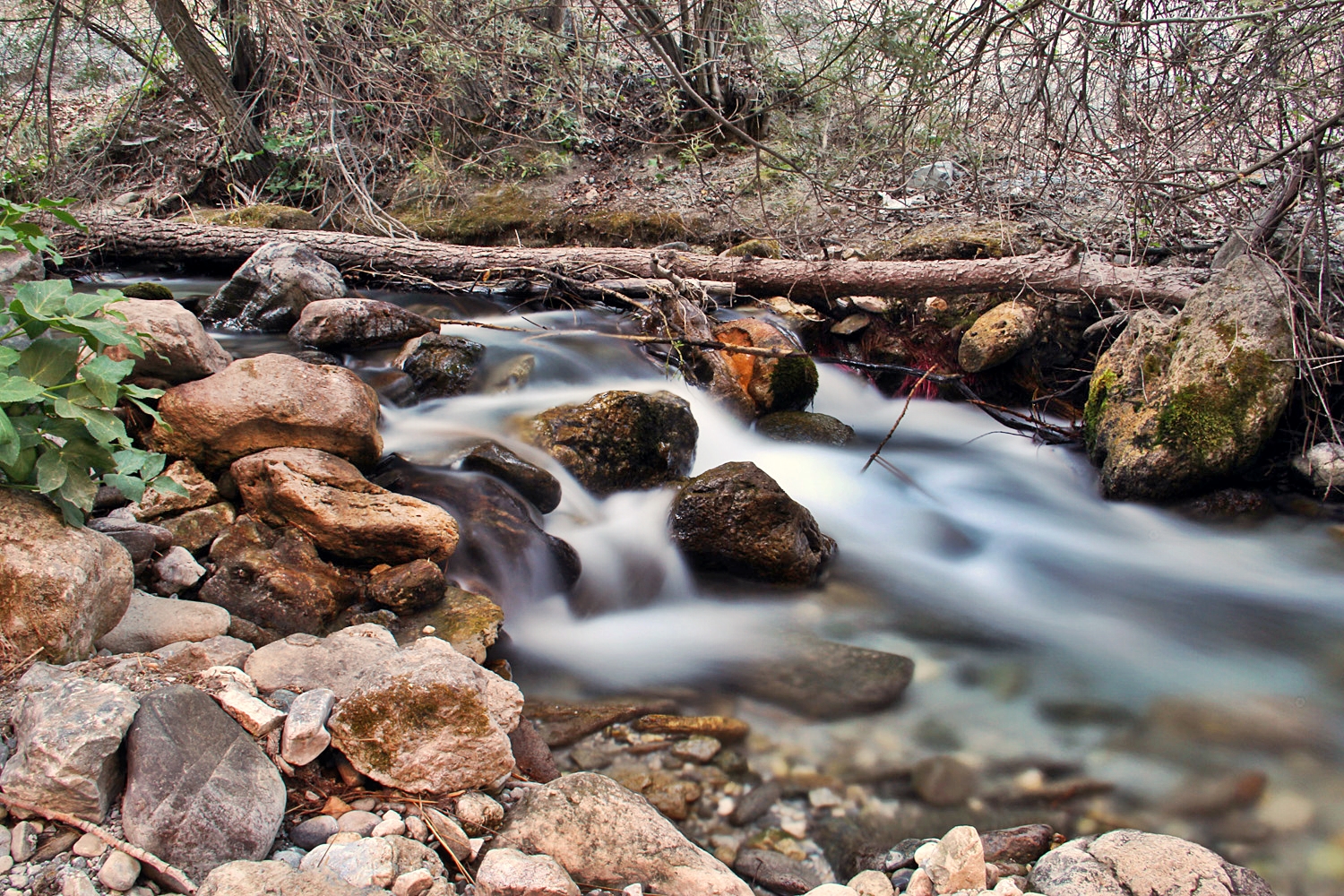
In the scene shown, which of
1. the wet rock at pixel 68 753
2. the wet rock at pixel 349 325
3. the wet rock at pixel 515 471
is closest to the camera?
the wet rock at pixel 68 753

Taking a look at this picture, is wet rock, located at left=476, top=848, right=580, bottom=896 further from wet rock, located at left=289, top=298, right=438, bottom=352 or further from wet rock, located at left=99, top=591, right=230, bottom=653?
wet rock, located at left=289, top=298, right=438, bottom=352

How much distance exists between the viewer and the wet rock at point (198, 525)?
2.91 m

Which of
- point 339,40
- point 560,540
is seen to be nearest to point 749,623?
point 560,540

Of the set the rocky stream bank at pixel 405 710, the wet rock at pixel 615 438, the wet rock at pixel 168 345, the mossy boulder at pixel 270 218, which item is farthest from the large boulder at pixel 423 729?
the mossy boulder at pixel 270 218

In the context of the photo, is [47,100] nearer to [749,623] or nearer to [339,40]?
[339,40]

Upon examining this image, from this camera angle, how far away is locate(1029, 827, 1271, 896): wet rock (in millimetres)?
1912

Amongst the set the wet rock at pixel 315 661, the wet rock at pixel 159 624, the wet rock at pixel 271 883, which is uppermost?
the wet rock at pixel 271 883

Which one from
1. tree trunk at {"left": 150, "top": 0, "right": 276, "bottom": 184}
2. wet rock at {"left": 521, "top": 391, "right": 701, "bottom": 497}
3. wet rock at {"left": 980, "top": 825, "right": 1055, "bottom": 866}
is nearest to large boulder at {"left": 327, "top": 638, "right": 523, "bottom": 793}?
wet rock at {"left": 980, "top": 825, "right": 1055, "bottom": 866}

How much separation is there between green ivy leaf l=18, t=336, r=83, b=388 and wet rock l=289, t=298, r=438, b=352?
306cm

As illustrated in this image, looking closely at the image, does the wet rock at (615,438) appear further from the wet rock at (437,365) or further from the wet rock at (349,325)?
the wet rock at (349,325)

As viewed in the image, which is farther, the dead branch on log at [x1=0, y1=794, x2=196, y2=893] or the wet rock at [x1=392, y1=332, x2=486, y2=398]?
the wet rock at [x1=392, y1=332, x2=486, y2=398]

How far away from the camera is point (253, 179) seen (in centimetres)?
935

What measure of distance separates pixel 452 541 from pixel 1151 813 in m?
2.72

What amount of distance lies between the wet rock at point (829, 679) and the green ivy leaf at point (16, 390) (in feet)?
8.03
